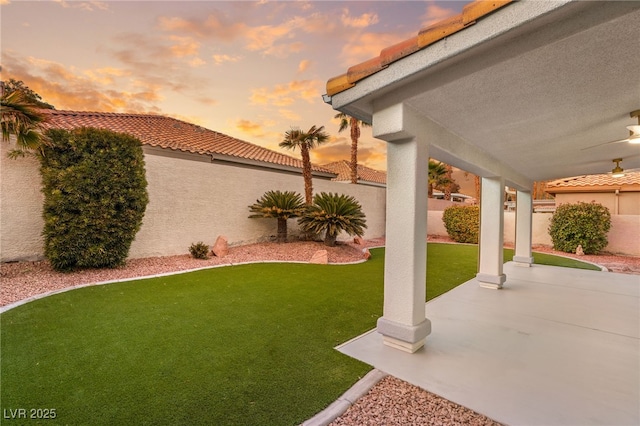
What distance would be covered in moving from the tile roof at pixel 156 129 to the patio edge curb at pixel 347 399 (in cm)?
994

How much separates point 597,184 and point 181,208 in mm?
20308

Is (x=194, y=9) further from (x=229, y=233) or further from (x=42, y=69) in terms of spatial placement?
(x=229, y=233)

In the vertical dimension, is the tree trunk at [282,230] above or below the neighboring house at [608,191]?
below

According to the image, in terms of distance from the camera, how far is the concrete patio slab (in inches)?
102

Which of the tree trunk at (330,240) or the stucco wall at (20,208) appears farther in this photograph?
the tree trunk at (330,240)

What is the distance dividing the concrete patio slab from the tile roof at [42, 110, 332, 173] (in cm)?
1019

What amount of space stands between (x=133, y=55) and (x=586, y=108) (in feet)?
36.0

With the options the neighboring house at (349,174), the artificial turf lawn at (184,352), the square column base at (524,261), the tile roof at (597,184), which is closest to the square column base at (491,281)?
the artificial turf lawn at (184,352)

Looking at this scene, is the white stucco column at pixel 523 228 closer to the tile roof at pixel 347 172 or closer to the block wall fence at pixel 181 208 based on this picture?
the block wall fence at pixel 181 208

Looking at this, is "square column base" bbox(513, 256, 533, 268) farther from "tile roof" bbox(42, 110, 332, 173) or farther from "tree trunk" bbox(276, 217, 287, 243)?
"tile roof" bbox(42, 110, 332, 173)

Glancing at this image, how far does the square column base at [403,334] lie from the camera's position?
3.48m

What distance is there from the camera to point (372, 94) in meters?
3.29

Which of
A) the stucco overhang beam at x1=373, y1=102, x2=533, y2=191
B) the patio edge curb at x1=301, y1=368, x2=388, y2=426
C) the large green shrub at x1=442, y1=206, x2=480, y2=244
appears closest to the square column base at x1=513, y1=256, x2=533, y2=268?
the stucco overhang beam at x1=373, y1=102, x2=533, y2=191

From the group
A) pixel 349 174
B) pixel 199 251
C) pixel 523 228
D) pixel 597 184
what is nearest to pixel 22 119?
pixel 199 251
